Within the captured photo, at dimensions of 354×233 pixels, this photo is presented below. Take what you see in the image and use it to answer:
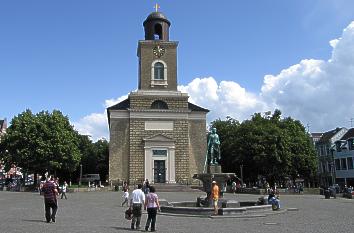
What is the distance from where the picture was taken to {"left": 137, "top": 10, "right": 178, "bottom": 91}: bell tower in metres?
56.2

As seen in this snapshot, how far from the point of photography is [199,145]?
55.7m

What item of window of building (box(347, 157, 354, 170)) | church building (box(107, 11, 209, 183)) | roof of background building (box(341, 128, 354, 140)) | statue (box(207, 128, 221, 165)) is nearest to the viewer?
statue (box(207, 128, 221, 165))

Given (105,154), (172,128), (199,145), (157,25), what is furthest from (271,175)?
(105,154)

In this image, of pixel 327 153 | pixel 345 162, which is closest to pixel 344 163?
pixel 345 162

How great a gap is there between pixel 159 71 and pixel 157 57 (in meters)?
1.91

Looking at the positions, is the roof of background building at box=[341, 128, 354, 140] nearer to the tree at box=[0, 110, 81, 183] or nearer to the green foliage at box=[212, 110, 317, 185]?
the green foliage at box=[212, 110, 317, 185]

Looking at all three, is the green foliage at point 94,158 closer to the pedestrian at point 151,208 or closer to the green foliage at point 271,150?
the green foliage at point 271,150

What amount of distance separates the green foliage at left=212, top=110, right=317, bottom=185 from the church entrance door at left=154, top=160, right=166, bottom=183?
12268 mm

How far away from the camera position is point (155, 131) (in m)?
53.8

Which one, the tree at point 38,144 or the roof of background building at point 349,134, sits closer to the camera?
the tree at point 38,144

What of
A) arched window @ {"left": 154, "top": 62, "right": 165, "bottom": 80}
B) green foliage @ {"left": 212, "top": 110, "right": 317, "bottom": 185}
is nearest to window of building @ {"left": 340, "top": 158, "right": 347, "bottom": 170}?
green foliage @ {"left": 212, "top": 110, "right": 317, "bottom": 185}

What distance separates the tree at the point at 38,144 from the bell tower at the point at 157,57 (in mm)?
11972

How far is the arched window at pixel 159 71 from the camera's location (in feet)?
186

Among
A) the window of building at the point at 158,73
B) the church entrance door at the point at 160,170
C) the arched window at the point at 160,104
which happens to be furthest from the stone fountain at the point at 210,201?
the window of building at the point at 158,73
